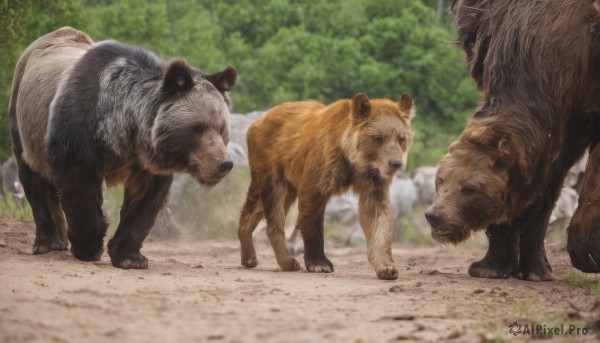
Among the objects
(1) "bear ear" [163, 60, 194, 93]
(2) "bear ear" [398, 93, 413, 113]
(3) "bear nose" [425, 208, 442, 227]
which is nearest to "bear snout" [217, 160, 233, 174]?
(1) "bear ear" [163, 60, 194, 93]

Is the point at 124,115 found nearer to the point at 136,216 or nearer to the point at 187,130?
the point at 187,130

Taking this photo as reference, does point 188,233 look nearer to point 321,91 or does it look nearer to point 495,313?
point 321,91

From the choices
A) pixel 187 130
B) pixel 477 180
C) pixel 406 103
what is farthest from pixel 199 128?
pixel 477 180

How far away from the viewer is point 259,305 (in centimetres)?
580

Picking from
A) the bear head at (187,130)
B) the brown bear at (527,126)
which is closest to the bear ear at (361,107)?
the brown bear at (527,126)

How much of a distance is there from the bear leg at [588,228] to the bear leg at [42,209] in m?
4.48

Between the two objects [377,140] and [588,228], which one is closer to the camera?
[588,228]

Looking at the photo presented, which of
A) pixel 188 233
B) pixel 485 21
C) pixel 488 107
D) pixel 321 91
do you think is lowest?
pixel 188 233

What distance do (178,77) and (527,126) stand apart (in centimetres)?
274

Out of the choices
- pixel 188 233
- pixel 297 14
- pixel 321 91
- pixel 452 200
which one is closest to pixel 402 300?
pixel 452 200

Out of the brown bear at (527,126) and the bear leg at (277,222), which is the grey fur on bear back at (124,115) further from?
the brown bear at (527,126)

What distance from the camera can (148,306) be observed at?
5539 mm

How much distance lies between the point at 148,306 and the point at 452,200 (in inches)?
115

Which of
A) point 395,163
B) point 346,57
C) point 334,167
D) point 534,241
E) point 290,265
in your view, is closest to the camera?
point 395,163
